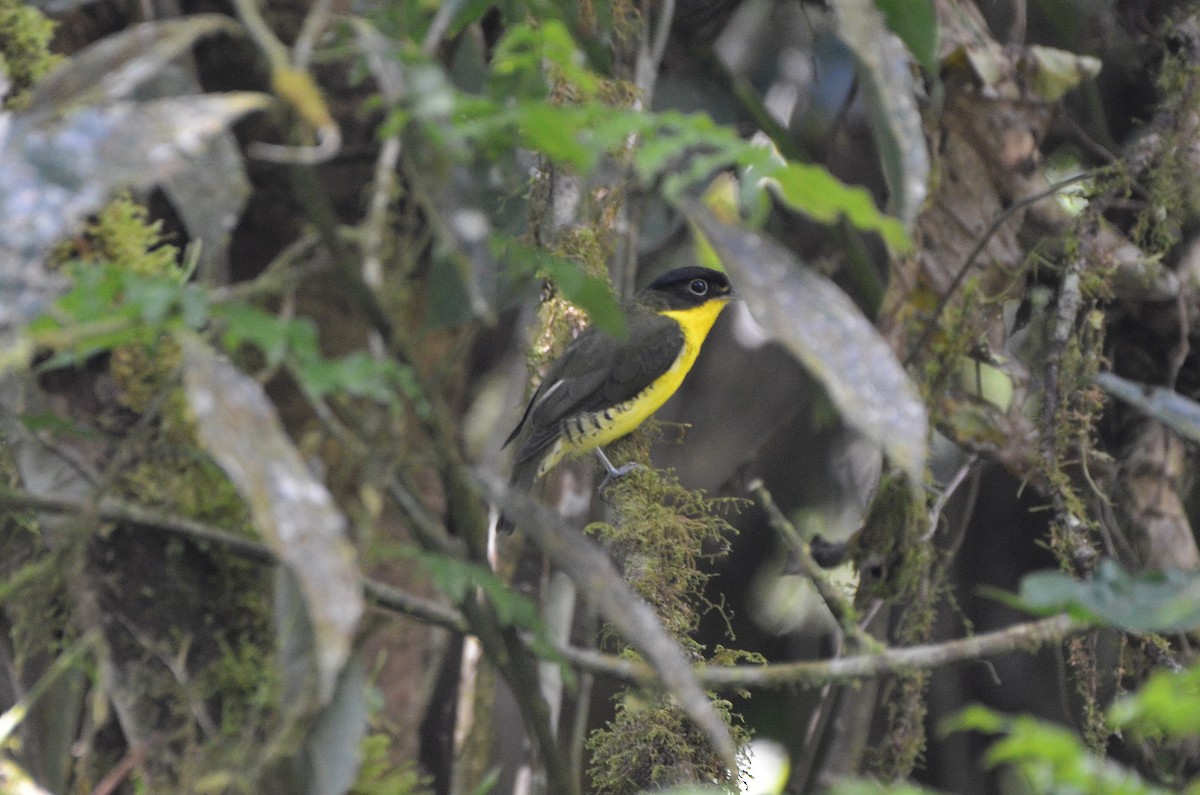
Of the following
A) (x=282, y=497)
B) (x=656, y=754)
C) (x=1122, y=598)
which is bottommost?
(x=656, y=754)

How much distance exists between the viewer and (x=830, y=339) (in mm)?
1326

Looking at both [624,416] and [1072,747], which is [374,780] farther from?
[624,416]

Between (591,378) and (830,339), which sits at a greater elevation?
(830,339)

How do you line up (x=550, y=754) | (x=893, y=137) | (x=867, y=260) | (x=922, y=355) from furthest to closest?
(x=867, y=260) → (x=922, y=355) → (x=550, y=754) → (x=893, y=137)

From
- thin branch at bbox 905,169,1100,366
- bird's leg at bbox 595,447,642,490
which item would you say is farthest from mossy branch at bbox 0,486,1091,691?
bird's leg at bbox 595,447,642,490

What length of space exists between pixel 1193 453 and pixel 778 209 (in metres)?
1.66

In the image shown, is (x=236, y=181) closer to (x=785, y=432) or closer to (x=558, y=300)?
(x=558, y=300)

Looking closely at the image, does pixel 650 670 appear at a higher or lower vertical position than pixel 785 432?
higher

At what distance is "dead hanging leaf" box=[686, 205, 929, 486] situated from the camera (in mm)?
1281

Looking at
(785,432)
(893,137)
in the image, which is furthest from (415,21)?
Answer: (785,432)

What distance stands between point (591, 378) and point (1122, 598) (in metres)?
2.44

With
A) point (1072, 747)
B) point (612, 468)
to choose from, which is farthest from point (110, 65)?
point (612, 468)

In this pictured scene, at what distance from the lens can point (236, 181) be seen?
1.43 meters

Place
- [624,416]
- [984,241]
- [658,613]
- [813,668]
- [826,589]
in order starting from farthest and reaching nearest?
1. [624,416]
2. [984,241]
3. [658,613]
4. [826,589]
5. [813,668]
